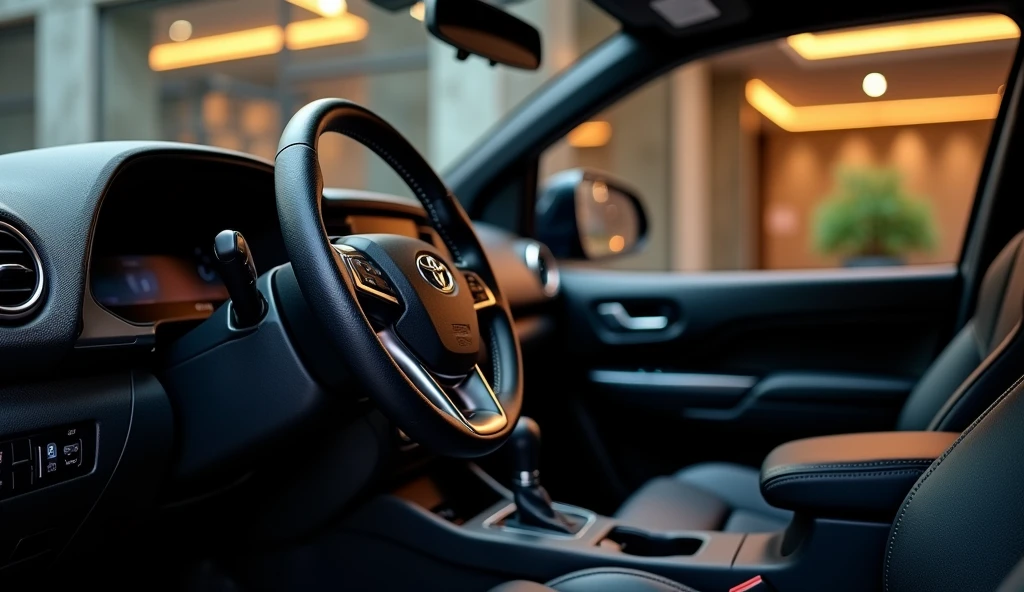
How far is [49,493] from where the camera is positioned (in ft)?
3.18

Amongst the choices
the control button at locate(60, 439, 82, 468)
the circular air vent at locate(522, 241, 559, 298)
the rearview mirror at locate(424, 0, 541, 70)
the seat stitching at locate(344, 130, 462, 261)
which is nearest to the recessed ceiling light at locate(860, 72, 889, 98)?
the circular air vent at locate(522, 241, 559, 298)

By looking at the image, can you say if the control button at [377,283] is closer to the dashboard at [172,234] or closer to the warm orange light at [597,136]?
the dashboard at [172,234]

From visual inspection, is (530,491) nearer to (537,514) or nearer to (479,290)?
(537,514)

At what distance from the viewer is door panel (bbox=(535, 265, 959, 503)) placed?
1.93 m

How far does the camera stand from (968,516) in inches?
33.6

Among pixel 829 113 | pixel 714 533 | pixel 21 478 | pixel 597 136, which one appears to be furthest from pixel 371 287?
pixel 829 113

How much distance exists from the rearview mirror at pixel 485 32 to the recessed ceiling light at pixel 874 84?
3.74m

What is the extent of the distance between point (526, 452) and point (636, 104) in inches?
252

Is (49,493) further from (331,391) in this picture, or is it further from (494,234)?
(494,234)

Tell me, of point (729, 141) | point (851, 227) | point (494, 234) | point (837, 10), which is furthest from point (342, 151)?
point (729, 141)

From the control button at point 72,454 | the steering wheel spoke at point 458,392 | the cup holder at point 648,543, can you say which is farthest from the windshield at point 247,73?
the cup holder at point 648,543

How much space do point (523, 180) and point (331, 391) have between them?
1032mm

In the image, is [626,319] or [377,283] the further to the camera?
[626,319]

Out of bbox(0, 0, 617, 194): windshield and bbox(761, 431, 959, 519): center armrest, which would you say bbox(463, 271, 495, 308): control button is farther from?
bbox(761, 431, 959, 519): center armrest
